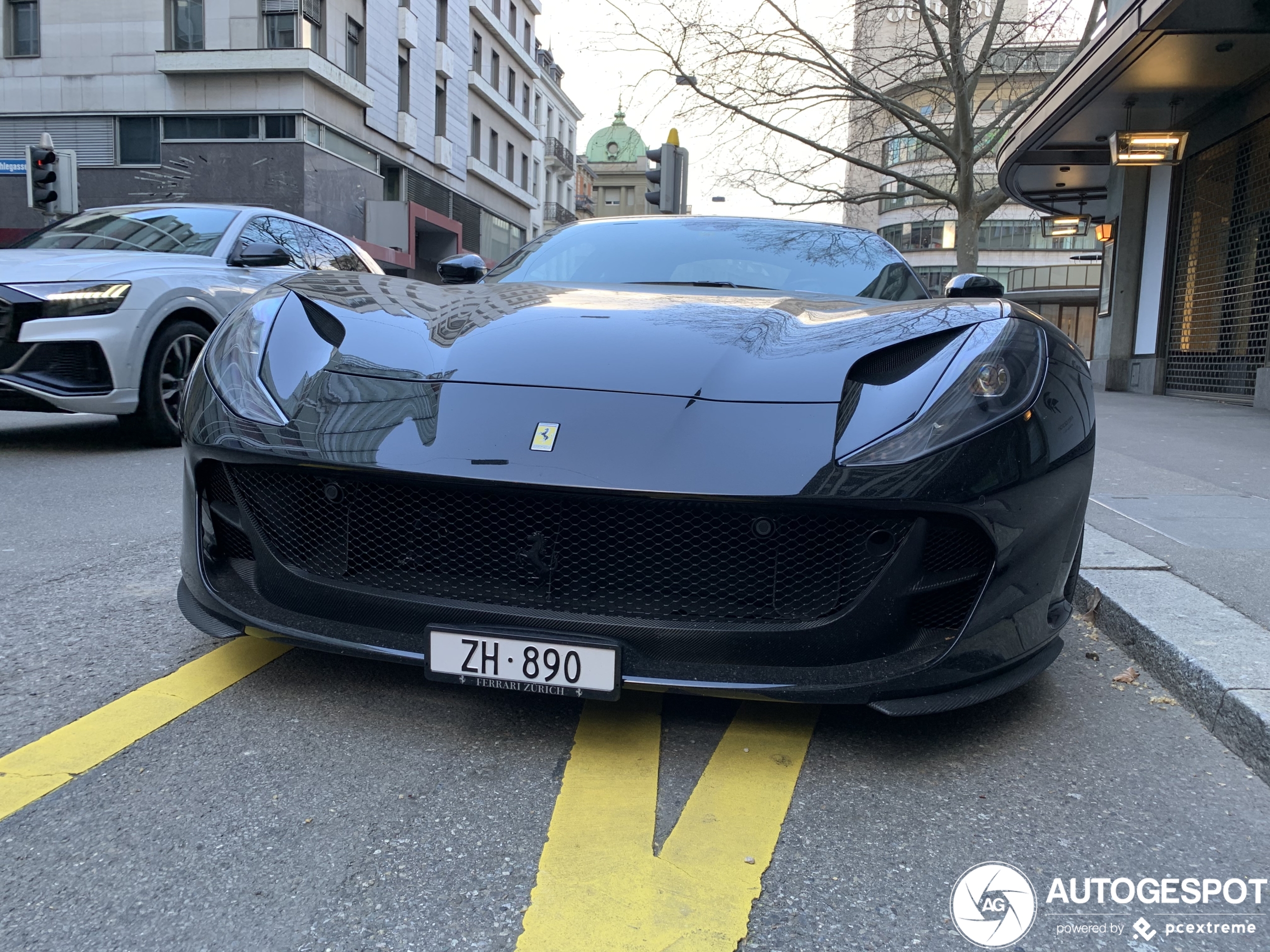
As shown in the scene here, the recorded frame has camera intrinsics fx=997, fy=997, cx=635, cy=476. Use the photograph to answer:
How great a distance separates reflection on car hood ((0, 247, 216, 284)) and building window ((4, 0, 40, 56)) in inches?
966

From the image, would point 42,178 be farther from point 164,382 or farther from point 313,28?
point 313,28

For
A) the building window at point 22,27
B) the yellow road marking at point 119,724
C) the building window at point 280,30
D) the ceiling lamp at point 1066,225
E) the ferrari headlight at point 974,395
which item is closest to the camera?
the yellow road marking at point 119,724

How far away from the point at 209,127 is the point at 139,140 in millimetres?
1939

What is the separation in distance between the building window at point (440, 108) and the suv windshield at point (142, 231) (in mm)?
29079

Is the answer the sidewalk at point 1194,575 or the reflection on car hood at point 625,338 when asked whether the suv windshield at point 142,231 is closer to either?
the reflection on car hood at point 625,338

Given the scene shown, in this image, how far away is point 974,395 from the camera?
199cm

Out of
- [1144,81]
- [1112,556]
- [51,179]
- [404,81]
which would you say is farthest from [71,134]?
[1112,556]

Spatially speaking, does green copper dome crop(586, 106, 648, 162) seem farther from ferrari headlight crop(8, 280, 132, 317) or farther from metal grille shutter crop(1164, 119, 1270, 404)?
ferrari headlight crop(8, 280, 132, 317)

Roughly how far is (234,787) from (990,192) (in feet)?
66.7

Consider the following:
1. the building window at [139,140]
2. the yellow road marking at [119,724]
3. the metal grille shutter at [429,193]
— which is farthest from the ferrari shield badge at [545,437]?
the metal grille shutter at [429,193]

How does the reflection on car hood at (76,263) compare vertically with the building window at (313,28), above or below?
below

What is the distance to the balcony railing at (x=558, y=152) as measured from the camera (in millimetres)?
52344

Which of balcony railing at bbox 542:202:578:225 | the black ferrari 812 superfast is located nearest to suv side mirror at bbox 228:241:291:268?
the black ferrari 812 superfast

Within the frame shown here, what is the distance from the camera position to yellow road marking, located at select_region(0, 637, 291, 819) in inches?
69.7
